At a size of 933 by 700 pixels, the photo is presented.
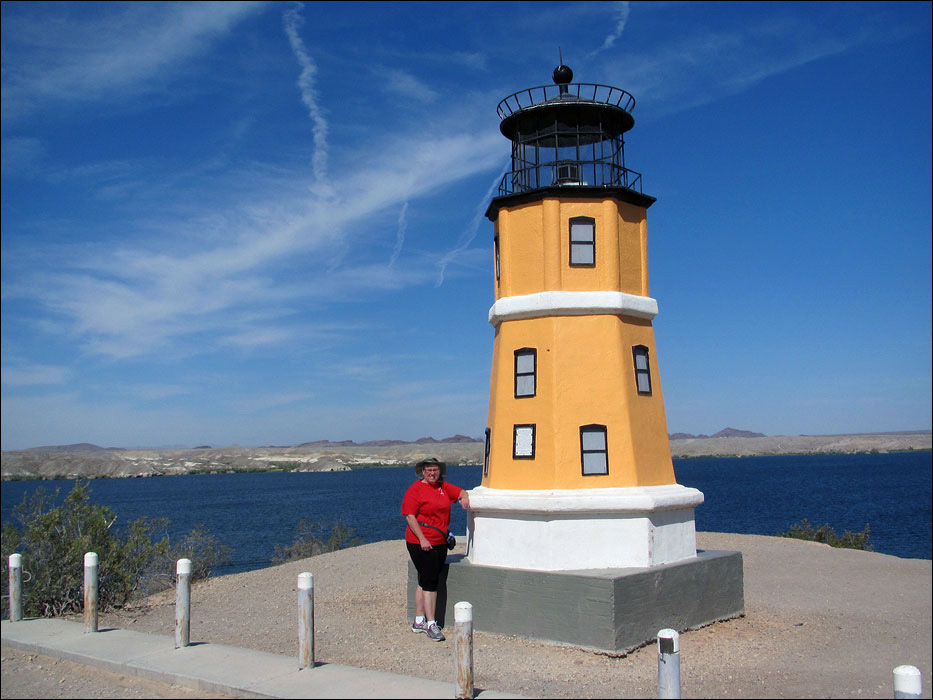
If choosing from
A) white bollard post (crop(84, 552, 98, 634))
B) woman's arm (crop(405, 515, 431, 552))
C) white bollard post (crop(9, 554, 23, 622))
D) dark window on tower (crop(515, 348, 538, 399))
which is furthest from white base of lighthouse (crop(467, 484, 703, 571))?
white bollard post (crop(9, 554, 23, 622))

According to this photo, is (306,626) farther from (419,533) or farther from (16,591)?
(16,591)

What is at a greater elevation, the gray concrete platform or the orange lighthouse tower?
the orange lighthouse tower

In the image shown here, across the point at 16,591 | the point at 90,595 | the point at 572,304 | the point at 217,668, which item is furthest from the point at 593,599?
the point at 16,591

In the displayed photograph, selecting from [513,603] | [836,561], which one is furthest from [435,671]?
[836,561]

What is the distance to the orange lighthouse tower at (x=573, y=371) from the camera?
10.5 meters

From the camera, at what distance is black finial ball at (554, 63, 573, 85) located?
39.0ft

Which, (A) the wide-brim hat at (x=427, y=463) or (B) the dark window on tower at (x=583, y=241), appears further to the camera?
(B) the dark window on tower at (x=583, y=241)

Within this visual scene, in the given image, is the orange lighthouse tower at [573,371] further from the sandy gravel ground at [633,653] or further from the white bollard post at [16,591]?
the white bollard post at [16,591]

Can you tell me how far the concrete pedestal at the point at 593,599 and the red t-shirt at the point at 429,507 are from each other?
3.18 ft

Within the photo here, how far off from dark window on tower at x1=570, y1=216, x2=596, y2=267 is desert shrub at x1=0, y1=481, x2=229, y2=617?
8.95 metres

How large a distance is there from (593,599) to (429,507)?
2345 millimetres

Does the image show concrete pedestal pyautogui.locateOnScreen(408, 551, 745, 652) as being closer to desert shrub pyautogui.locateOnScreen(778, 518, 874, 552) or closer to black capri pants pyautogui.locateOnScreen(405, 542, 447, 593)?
black capri pants pyautogui.locateOnScreen(405, 542, 447, 593)

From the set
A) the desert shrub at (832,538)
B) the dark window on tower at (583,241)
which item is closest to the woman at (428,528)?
the dark window on tower at (583,241)

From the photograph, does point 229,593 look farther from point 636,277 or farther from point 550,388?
point 636,277
